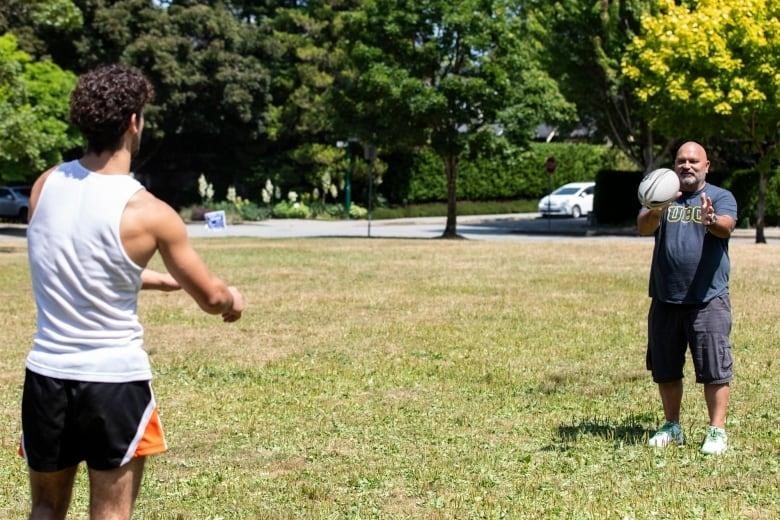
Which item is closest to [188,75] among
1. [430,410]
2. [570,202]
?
[570,202]

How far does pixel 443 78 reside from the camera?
32.6 metres

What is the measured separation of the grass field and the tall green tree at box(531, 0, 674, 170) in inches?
827

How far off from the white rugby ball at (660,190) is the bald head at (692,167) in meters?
0.16

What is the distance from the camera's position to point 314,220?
48.2m

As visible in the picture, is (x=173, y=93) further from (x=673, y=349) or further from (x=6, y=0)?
(x=673, y=349)

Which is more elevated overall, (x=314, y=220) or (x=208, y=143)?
(x=208, y=143)

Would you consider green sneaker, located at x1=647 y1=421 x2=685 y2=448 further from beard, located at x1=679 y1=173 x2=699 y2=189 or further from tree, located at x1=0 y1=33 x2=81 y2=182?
tree, located at x1=0 y1=33 x2=81 y2=182

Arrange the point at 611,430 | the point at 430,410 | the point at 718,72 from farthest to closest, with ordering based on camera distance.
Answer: the point at 718,72, the point at 430,410, the point at 611,430

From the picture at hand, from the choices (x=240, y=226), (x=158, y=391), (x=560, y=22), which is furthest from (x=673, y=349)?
(x=240, y=226)

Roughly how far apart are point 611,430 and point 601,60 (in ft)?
97.5

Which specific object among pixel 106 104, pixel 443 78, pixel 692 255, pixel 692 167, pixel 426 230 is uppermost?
pixel 443 78

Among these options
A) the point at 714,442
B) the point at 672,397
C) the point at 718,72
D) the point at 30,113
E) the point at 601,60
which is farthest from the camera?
the point at 601,60

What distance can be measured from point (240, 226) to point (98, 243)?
40.8 metres

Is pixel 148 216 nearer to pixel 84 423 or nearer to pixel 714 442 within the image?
pixel 84 423
